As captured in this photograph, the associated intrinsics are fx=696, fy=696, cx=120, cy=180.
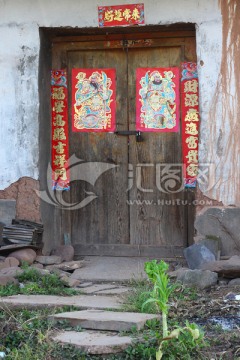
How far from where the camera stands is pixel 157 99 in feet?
25.2

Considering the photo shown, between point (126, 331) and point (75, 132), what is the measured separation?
3.44 m

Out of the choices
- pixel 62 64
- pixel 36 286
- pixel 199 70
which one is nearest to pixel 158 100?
pixel 199 70

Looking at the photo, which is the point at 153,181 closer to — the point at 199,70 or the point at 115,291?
the point at 199,70

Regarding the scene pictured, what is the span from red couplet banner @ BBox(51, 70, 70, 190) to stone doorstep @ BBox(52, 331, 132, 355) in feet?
10.3

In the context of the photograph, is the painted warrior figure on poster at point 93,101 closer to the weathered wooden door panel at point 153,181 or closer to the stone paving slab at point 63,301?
the weathered wooden door panel at point 153,181

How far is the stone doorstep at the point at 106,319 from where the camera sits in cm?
493

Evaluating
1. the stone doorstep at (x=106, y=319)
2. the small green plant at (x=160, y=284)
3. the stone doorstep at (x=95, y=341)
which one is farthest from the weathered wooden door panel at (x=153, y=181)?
the stone doorstep at (x=95, y=341)

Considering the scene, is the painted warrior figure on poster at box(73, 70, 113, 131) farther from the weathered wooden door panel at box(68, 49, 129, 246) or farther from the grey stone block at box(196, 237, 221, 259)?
the grey stone block at box(196, 237, 221, 259)

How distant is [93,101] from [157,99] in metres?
0.72

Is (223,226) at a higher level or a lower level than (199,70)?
lower

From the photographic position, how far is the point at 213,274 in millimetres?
6344

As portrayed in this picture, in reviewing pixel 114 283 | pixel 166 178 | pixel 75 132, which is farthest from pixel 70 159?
pixel 114 283

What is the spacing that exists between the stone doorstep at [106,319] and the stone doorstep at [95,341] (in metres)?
0.07

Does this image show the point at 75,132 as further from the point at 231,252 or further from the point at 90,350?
the point at 90,350
